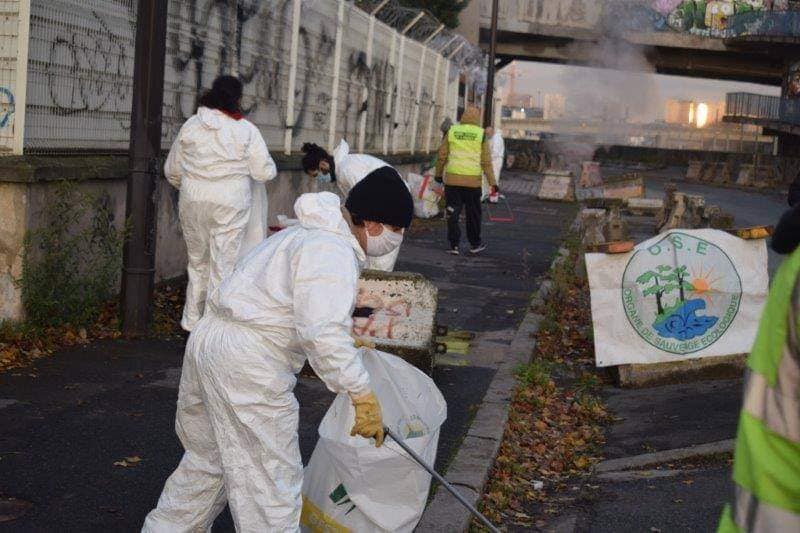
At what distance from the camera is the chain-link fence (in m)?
8.46

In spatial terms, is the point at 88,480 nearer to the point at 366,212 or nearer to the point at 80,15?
the point at 366,212

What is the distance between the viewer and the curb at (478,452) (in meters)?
5.18

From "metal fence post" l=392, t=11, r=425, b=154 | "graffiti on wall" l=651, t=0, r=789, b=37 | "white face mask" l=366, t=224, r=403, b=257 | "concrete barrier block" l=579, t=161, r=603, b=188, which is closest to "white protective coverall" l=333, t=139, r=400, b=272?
"white face mask" l=366, t=224, r=403, b=257

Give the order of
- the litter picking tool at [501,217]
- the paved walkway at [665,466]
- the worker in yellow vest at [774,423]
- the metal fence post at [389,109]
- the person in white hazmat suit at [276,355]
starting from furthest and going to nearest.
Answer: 1. the litter picking tool at [501,217]
2. the metal fence post at [389,109]
3. the paved walkway at [665,466]
4. the person in white hazmat suit at [276,355]
5. the worker in yellow vest at [774,423]

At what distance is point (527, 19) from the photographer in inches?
2068

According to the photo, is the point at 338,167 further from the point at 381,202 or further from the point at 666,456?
the point at 381,202

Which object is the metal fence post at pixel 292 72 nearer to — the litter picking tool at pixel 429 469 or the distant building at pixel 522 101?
the litter picking tool at pixel 429 469

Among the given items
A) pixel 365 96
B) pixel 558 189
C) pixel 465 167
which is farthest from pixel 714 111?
pixel 465 167

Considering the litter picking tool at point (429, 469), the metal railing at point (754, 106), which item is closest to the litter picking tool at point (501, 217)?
the litter picking tool at point (429, 469)

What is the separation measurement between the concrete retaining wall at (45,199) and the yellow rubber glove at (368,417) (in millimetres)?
4449

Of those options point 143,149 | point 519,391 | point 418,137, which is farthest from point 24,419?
point 418,137

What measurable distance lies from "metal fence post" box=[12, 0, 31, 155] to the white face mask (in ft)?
14.5

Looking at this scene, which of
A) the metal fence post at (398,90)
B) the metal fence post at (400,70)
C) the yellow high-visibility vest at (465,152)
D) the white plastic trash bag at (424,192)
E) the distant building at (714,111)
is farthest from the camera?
the distant building at (714,111)

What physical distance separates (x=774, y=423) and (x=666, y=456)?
4.74 m
